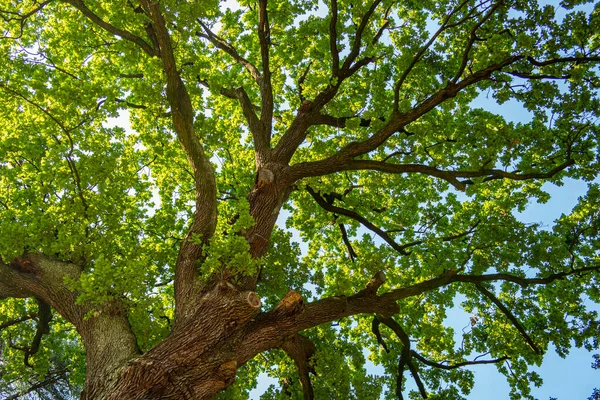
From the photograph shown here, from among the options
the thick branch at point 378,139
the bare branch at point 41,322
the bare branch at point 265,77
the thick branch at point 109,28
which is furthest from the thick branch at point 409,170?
the bare branch at point 41,322

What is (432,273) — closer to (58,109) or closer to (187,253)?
(187,253)

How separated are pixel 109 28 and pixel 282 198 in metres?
4.46

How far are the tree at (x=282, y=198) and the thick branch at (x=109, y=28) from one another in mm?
35

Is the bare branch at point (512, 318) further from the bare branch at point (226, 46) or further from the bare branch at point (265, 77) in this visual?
the bare branch at point (226, 46)

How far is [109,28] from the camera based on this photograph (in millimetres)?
7703

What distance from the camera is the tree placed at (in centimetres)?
631

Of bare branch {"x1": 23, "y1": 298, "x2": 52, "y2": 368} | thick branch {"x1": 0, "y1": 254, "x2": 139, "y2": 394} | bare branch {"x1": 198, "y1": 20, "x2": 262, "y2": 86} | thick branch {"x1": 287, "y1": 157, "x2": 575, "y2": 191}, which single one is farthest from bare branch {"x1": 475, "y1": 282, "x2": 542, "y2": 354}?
bare branch {"x1": 23, "y1": 298, "x2": 52, "y2": 368}

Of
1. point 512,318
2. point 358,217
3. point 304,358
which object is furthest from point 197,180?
point 512,318

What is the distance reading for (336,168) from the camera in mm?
7707

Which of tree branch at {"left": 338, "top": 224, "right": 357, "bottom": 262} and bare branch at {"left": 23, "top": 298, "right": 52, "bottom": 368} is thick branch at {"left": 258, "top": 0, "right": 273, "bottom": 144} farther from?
bare branch at {"left": 23, "top": 298, "right": 52, "bottom": 368}

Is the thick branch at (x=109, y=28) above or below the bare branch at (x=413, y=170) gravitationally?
above

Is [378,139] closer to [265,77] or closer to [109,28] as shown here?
[265,77]

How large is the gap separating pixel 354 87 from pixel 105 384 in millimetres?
9188

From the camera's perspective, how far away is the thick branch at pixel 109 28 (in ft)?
24.4
